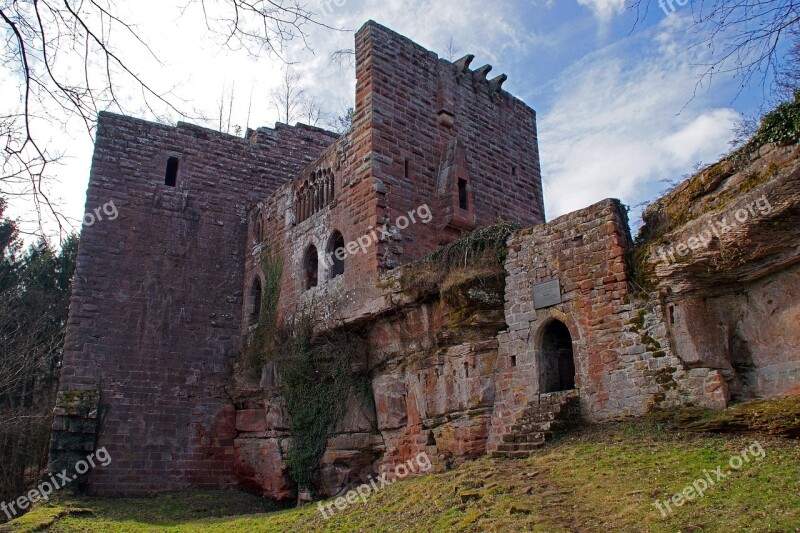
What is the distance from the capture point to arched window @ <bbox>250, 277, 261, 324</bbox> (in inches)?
741

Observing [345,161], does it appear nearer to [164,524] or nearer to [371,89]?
[371,89]

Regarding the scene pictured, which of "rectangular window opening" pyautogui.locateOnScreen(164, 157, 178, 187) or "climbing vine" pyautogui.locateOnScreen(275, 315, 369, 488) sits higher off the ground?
"rectangular window opening" pyautogui.locateOnScreen(164, 157, 178, 187)

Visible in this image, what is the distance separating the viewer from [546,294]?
11125 mm

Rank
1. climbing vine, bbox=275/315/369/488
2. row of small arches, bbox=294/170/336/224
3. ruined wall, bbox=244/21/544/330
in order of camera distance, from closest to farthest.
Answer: climbing vine, bbox=275/315/369/488 → ruined wall, bbox=244/21/544/330 → row of small arches, bbox=294/170/336/224

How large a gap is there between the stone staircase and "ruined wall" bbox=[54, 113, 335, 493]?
32.1 feet

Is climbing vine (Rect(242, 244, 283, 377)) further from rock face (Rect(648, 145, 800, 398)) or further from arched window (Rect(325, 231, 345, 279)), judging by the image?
rock face (Rect(648, 145, 800, 398))

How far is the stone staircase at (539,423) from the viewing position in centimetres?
995

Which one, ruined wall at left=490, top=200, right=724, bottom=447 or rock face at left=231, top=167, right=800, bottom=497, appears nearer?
rock face at left=231, top=167, right=800, bottom=497

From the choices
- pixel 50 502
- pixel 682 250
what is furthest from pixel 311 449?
pixel 682 250
